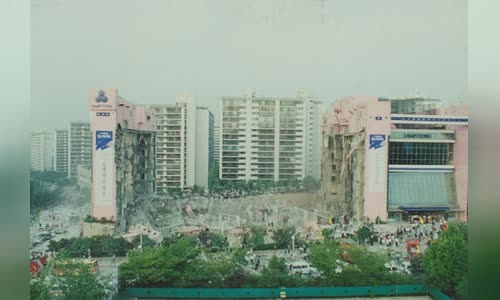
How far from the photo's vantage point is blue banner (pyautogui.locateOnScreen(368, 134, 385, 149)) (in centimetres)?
411

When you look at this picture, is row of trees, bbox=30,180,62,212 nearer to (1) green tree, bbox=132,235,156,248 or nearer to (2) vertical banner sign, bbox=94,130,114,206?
(2) vertical banner sign, bbox=94,130,114,206

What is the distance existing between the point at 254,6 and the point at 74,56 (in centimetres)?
120

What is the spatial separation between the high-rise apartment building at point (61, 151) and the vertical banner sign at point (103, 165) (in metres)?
0.19

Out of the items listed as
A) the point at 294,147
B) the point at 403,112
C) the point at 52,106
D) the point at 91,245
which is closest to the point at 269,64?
the point at 294,147

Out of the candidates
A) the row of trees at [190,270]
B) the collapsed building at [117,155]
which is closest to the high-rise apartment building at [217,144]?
the collapsed building at [117,155]

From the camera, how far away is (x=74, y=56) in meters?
3.71

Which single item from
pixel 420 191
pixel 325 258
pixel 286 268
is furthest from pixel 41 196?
pixel 420 191

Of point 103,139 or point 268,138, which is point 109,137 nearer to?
point 103,139

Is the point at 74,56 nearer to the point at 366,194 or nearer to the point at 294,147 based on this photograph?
the point at 294,147

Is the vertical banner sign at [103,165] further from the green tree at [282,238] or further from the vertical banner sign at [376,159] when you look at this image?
the vertical banner sign at [376,159]

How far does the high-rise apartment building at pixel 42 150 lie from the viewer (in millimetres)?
3586

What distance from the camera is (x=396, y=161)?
4.16m

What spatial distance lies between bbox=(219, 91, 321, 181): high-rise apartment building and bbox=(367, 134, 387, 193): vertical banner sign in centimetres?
40

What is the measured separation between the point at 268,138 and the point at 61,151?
4.48ft
